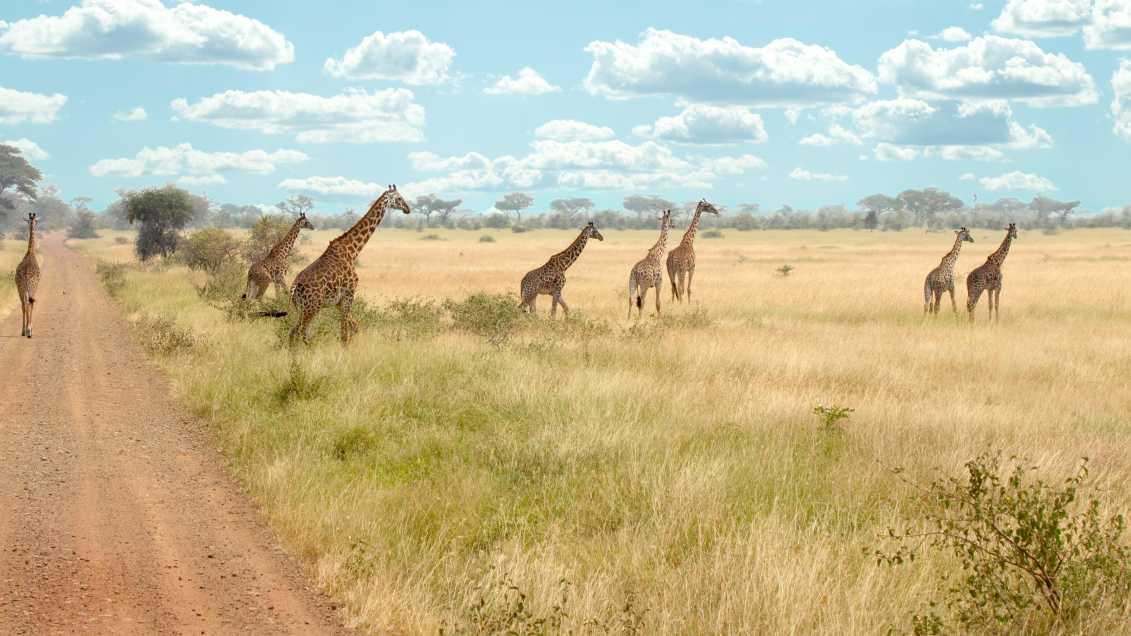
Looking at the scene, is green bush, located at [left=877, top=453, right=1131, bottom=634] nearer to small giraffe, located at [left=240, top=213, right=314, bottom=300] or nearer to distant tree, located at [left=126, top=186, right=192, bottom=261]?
small giraffe, located at [left=240, top=213, right=314, bottom=300]

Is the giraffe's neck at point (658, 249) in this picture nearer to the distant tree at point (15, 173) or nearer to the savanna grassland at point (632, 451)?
the savanna grassland at point (632, 451)

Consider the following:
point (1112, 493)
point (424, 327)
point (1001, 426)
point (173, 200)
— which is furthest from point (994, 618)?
point (173, 200)

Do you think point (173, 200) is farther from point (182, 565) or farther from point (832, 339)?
point (182, 565)

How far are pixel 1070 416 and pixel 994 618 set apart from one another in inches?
283

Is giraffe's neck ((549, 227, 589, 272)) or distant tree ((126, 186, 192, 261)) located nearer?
giraffe's neck ((549, 227, 589, 272))

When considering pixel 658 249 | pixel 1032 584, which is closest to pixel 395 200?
pixel 658 249

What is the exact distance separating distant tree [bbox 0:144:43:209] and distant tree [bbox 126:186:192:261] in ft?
153

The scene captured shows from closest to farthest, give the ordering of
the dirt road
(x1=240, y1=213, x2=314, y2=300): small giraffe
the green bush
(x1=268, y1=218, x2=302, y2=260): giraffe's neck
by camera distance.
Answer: the green bush, the dirt road, (x1=268, y1=218, x2=302, y2=260): giraffe's neck, (x1=240, y1=213, x2=314, y2=300): small giraffe

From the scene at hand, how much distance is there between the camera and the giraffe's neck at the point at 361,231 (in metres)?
15.1

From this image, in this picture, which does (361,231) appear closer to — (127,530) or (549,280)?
(549,280)

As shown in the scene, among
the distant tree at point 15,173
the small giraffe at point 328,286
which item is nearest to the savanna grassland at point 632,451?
the small giraffe at point 328,286

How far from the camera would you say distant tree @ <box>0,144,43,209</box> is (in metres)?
88.0

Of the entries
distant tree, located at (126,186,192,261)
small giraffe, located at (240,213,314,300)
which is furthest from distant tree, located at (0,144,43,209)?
small giraffe, located at (240,213,314,300)

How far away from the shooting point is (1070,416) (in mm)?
11500
